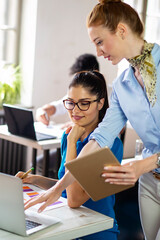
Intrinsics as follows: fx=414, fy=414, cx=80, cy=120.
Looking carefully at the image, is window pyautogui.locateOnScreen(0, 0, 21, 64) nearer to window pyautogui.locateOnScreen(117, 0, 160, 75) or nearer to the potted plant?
the potted plant

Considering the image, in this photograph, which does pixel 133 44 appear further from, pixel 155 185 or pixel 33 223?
pixel 33 223

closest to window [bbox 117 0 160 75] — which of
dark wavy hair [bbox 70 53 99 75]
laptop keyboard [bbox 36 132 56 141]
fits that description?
dark wavy hair [bbox 70 53 99 75]

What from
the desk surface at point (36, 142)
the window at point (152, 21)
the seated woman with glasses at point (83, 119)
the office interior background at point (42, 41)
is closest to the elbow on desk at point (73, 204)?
the seated woman with glasses at point (83, 119)

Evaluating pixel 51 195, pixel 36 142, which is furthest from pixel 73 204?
pixel 36 142

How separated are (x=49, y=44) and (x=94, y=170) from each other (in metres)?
3.45

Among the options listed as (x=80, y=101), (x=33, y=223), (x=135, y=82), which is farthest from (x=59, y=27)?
(x=33, y=223)

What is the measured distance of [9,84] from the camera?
14.2 ft

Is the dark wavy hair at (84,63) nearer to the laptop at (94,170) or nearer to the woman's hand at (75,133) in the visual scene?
the woman's hand at (75,133)

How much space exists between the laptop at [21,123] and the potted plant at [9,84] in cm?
114

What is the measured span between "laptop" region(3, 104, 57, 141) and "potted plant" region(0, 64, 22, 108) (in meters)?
1.14

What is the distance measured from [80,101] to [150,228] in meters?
0.69

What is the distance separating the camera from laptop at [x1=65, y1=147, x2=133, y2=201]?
1294mm

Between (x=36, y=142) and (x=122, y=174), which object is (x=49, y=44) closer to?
(x=36, y=142)

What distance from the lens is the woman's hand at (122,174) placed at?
1.37 m
